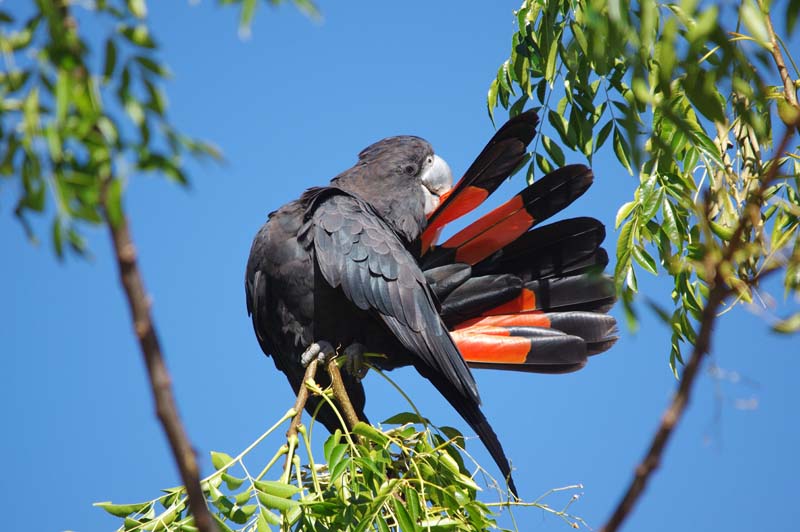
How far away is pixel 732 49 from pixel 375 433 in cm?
131

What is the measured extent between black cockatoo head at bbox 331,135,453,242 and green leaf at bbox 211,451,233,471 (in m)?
1.49

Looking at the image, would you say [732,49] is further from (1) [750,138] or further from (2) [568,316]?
(2) [568,316]

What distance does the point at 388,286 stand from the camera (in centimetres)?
282

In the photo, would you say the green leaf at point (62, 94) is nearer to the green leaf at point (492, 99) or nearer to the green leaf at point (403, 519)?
the green leaf at point (403, 519)

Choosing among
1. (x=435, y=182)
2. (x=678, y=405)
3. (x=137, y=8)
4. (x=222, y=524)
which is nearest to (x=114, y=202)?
(x=137, y=8)

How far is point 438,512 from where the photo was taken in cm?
198

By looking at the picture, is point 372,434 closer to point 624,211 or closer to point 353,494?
point 353,494

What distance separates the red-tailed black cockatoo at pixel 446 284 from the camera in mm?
2818

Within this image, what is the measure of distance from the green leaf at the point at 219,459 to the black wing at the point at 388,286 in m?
0.99

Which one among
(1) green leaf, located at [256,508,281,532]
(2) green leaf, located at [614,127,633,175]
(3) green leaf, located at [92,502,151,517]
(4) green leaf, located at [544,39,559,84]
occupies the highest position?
(4) green leaf, located at [544,39,559,84]

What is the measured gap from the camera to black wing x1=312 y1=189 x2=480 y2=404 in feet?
9.12

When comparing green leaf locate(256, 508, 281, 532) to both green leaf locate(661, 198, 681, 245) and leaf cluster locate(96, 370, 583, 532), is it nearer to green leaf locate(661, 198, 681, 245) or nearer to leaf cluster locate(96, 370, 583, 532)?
leaf cluster locate(96, 370, 583, 532)

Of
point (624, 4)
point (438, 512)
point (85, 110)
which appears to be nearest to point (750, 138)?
point (624, 4)

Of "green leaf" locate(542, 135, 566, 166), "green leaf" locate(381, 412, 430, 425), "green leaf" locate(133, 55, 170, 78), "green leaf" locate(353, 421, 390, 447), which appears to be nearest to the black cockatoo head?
"green leaf" locate(542, 135, 566, 166)
